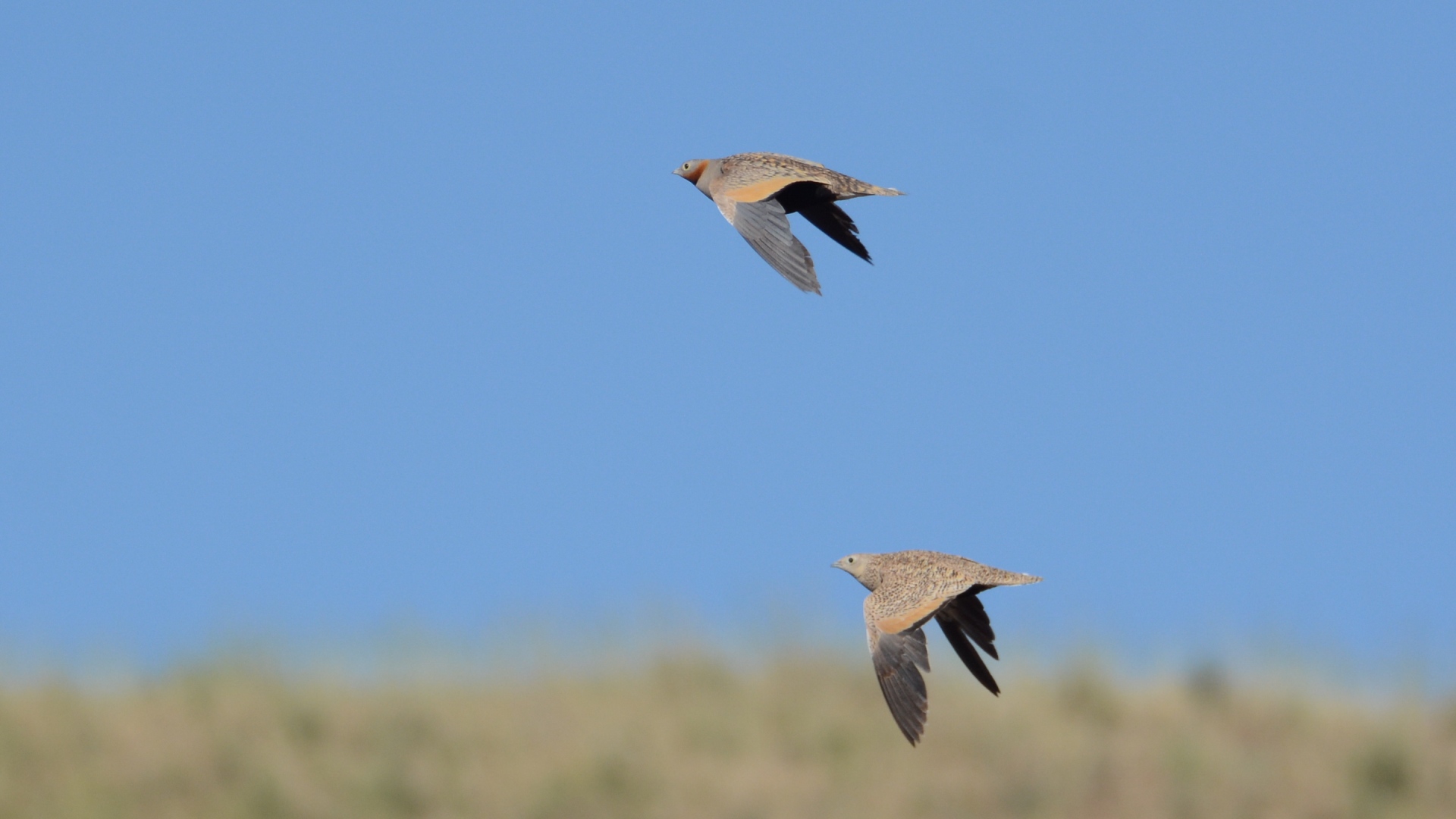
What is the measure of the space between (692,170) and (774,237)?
202 centimetres

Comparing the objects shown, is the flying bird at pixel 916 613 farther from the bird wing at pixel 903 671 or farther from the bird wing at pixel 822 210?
the bird wing at pixel 822 210

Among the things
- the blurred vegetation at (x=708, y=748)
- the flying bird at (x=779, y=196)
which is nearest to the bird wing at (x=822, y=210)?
the flying bird at (x=779, y=196)

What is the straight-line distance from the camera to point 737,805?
42.9 feet

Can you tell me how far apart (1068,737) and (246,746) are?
21.3ft

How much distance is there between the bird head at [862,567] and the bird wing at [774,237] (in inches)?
50.9

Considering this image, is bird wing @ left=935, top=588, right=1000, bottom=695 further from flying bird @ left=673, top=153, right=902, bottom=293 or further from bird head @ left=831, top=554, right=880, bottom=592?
flying bird @ left=673, top=153, right=902, bottom=293

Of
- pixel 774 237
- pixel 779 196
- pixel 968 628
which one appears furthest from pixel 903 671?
pixel 779 196

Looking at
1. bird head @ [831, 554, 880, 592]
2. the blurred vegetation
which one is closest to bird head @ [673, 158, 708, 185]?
bird head @ [831, 554, 880, 592]

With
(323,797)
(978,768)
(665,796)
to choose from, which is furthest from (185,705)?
(978,768)

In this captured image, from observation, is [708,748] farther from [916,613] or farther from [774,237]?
[916,613]

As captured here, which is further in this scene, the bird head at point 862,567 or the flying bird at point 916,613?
the bird head at point 862,567

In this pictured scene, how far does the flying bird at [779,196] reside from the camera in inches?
264

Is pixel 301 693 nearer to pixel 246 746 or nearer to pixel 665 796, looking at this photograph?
pixel 246 746

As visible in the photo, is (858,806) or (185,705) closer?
(858,806)
